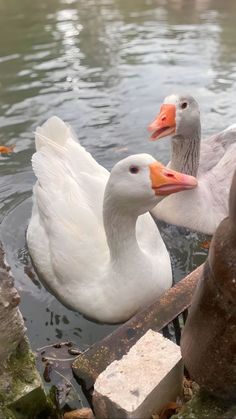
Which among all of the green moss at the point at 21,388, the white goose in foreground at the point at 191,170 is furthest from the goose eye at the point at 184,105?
the green moss at the point at 21,388

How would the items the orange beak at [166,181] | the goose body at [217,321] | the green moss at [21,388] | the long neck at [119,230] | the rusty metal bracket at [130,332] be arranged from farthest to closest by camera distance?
the long neck at [119,230] < the orange beak at [166,181] < the rusty metal bracket at [130,332] < the green moss at [21,388] < the goose body at [217,321]

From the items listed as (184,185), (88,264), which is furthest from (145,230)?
(184,185)

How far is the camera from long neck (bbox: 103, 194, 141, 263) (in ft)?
10.7

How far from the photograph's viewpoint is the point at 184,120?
436 centimetres

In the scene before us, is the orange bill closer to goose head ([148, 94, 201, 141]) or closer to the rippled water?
the rippled water

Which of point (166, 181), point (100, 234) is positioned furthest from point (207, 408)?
point (100, 234)

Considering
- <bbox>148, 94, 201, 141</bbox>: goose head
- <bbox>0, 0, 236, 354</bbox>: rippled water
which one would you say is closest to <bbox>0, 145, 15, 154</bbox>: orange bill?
<bbox>0, 0, 236, 354</bbox>: rippled water

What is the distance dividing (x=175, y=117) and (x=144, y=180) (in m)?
1.43

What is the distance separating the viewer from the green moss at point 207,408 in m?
2.02

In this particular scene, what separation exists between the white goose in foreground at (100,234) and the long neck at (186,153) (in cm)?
90

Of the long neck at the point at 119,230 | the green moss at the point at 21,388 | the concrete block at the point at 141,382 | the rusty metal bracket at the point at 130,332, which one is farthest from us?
the long neck at the point at 119,230

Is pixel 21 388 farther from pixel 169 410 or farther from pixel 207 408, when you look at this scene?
pixel 207 408

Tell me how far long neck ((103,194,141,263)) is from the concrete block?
950 millimetres

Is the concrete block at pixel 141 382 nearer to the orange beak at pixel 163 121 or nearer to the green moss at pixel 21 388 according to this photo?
the green moss at pixel 21 388
